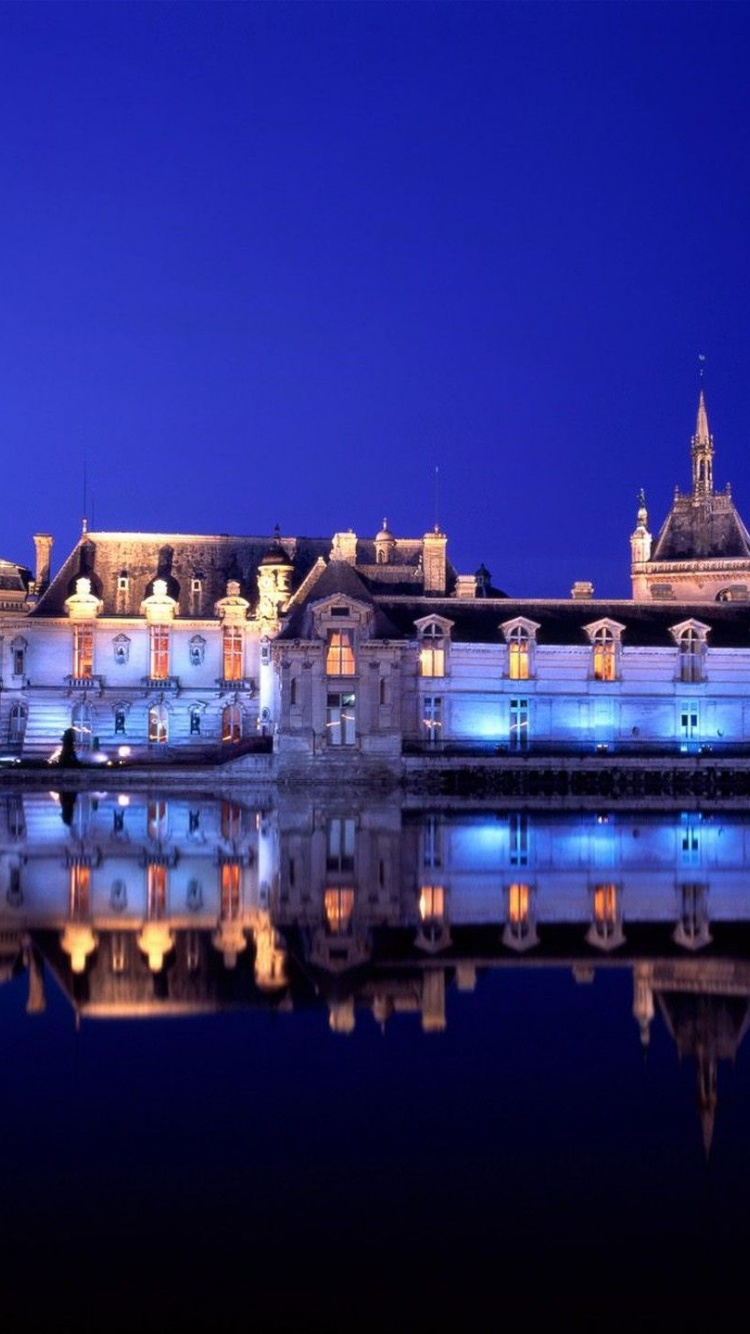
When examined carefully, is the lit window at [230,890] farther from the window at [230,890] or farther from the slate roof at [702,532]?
the slate roof at [702,532]

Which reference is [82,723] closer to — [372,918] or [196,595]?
[196,595]

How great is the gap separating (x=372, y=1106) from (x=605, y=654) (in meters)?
49.5

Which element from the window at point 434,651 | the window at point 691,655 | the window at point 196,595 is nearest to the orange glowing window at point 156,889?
the window at point 434,651

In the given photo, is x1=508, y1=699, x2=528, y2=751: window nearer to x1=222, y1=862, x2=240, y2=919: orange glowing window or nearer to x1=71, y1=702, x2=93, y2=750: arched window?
x1=71, y1=702, x2=93, y2=750: arched window

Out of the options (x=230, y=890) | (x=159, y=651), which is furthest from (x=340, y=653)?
(x=230, y=890)

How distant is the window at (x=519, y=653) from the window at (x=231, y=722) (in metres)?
15.6

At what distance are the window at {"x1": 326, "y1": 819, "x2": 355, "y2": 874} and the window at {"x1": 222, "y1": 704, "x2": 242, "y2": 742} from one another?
99.3ft

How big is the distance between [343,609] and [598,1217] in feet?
155

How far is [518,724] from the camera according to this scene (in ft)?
187

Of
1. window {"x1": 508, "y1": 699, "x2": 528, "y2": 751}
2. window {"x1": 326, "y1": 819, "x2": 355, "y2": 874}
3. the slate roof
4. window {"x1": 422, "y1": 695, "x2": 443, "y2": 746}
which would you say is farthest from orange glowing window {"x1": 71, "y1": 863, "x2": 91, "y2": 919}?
the slate roof

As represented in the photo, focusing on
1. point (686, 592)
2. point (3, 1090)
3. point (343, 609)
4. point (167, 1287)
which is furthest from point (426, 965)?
point (686, 592)

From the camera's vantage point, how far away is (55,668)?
214 ft

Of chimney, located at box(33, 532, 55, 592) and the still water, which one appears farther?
chimney, located at box(33, 532, 55, 592)

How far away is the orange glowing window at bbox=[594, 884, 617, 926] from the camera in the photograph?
59.7ft
